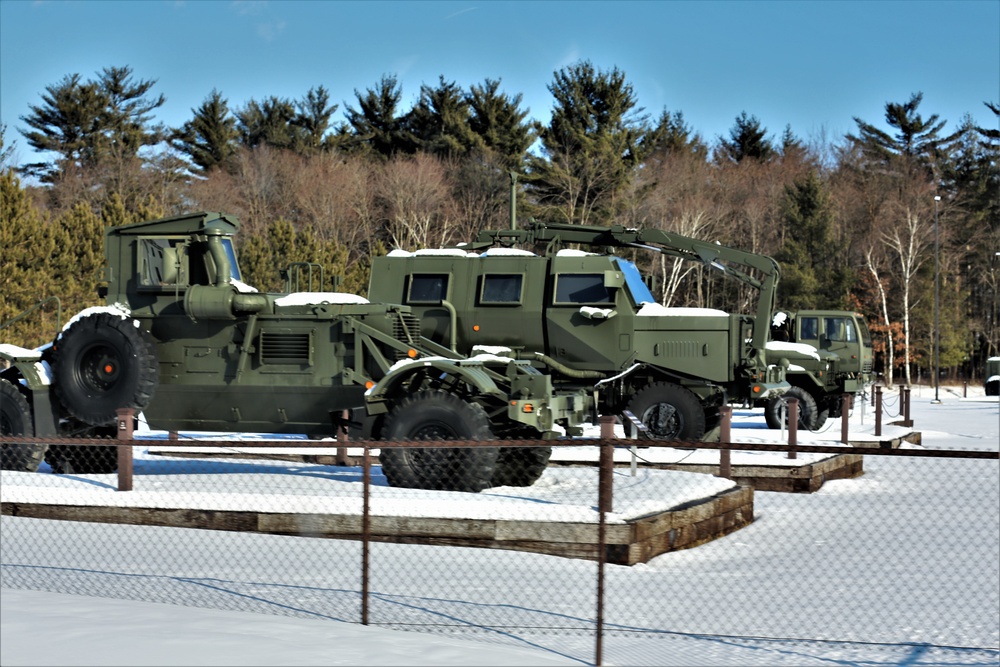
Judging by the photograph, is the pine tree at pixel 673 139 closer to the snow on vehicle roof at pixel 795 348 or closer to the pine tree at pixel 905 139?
the pine tree at pixel 905 139

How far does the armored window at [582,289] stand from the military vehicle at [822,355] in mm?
5997

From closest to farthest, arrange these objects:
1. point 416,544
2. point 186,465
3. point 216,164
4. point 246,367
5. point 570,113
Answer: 1. point 416,544
2. point 246,367
3. point 186,465
4. point 570,113
5. point 216,164

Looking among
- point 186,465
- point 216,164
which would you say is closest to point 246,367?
point 186,465

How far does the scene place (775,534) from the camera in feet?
36.1

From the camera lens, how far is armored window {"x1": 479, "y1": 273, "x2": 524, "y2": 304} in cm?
1549

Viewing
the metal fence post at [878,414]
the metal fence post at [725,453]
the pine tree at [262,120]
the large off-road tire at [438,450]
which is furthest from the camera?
the pine tree at [262,120]

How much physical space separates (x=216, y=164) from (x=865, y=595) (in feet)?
181

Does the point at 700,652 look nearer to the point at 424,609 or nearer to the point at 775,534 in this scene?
the point at 424,609

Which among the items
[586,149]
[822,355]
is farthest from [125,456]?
[586,149]

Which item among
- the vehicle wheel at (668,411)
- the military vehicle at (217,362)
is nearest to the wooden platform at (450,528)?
the military vehicle at (217,362)

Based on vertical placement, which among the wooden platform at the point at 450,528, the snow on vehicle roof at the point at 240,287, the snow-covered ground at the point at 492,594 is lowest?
the snow-covered ground at the point at 492,594

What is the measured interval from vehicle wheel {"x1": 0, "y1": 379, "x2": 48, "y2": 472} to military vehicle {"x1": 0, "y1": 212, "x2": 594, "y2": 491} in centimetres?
1

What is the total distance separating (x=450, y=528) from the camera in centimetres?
920

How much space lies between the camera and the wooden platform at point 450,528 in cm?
905
